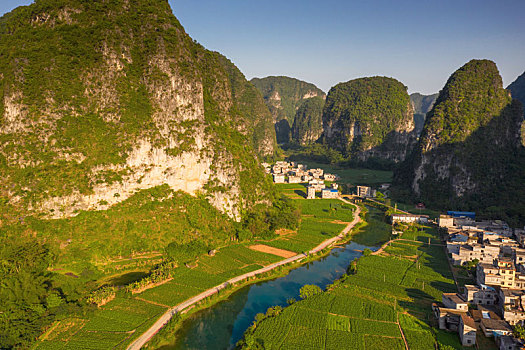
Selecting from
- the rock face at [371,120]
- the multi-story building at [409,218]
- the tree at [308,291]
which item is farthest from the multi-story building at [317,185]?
the tree at [308,291]

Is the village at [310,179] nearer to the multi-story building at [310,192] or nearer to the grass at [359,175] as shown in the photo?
the multi-story building at [310,192]

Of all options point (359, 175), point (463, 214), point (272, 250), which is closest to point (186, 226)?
point (272, 250)

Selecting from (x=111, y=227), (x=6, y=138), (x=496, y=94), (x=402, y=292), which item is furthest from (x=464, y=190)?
(x=6, y=138)

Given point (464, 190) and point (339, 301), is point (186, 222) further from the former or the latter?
point (464, 190)

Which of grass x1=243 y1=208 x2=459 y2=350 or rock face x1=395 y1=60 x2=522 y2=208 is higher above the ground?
rock face x1=395 y1=60 x2=522 y2=208

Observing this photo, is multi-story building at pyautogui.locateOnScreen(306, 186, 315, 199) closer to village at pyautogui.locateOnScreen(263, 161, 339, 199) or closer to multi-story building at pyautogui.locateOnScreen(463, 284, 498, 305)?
village at pyautogui.locateOnScreen(263, 161, 339, 199)

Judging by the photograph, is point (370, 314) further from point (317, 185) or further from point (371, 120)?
point (371, 120)

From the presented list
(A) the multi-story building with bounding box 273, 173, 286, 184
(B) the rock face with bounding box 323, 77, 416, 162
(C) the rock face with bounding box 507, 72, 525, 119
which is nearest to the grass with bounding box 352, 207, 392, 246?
(A) the multi-story building with bounding box 273, 173, 286, 184

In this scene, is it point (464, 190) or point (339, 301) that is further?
point (464, 190)
